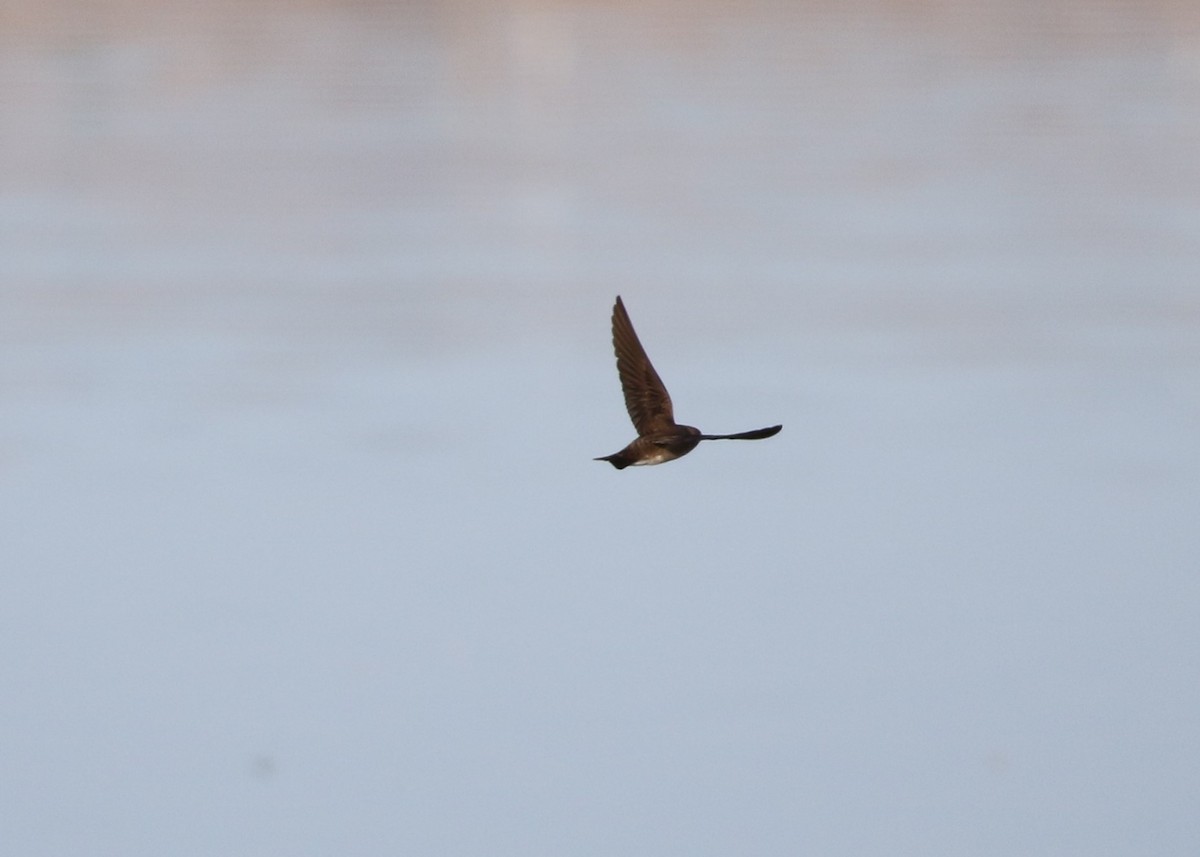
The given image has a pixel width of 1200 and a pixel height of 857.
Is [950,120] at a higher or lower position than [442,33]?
lower

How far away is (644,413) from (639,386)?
0.13 ft

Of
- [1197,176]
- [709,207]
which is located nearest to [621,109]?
[709,207]

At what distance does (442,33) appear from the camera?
39.3 ft

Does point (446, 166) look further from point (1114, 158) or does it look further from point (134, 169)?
point (1114, 158)

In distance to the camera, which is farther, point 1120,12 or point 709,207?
point 1120,12

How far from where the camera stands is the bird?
240 centimetres

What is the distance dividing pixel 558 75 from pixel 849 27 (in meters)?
2.64

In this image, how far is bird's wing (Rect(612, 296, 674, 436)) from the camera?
2.48 m

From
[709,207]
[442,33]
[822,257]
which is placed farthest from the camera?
[442,33]

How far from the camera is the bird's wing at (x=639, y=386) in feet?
8.14

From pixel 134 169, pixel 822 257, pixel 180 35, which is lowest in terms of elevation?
pixel 822 257

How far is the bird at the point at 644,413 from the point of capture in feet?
Answer: 7.89

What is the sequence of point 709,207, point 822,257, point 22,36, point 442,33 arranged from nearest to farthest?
point 822,257 < point 709,207 < point 22,36 < point 442,33

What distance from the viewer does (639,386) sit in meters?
2.52
